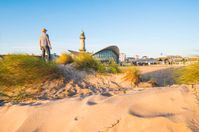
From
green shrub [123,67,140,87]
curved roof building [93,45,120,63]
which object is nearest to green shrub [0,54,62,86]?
green shrub [123,67,140,87]

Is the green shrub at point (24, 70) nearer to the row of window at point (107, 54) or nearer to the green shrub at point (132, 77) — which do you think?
the green shrub at point (132, 77)

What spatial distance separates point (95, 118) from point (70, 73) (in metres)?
5.20

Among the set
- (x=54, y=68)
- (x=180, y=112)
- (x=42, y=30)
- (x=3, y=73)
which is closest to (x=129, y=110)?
(x=180, y=112)

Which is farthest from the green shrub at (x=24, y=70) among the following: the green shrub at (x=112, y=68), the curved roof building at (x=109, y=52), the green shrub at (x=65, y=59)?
the curved roof building at (x=109, y=52)

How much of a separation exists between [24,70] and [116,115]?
445 centimetres

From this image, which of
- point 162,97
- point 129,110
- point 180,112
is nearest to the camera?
point 180,112

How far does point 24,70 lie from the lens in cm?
694

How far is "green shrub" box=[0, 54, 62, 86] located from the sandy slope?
9.03 feet

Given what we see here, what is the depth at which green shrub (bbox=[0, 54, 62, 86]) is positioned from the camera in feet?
21.3

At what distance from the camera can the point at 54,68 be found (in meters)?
7.63

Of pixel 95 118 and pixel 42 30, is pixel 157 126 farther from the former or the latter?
pixel 42 30

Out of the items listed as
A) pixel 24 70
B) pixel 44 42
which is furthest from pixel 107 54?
pixel 24 70

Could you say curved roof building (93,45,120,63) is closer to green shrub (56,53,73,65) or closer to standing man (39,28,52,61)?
green shrub (56,53,73,65)

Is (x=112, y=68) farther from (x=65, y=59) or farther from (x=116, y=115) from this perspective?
(x=116, y=115)
